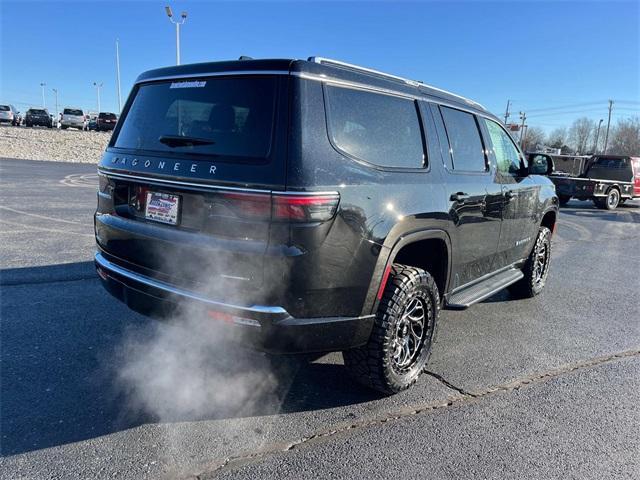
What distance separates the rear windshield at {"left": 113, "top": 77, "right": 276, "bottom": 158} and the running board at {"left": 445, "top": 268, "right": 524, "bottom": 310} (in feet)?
6.89

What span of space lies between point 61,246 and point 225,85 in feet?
16.0

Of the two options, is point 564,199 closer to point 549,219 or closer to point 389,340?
point 549,219

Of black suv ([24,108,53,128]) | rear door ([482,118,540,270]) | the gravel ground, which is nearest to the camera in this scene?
rear door ([482,118,540,270])

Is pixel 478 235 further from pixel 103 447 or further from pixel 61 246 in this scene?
pixel 61 246

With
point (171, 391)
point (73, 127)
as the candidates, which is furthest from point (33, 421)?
point (73, 127)

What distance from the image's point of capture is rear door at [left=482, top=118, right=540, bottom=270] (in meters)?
4.55

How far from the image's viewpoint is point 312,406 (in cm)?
310

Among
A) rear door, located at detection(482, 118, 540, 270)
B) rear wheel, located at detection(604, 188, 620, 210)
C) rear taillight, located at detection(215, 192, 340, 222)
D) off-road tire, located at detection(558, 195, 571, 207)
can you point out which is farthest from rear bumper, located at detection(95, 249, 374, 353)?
rear wheel, located at detection(604, 188, 620, 210)

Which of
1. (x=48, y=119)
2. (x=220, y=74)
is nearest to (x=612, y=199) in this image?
(x=220, y=74)

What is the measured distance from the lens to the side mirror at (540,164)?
5320 millimetres

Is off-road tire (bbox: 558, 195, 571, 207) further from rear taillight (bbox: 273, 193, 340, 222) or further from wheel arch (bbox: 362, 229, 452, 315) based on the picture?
rear taillight (bbox: 273, 193, 340, 222)

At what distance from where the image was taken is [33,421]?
2.75 meters

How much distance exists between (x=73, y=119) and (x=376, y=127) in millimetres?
42118

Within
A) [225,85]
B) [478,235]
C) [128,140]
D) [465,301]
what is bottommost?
[465,301]
